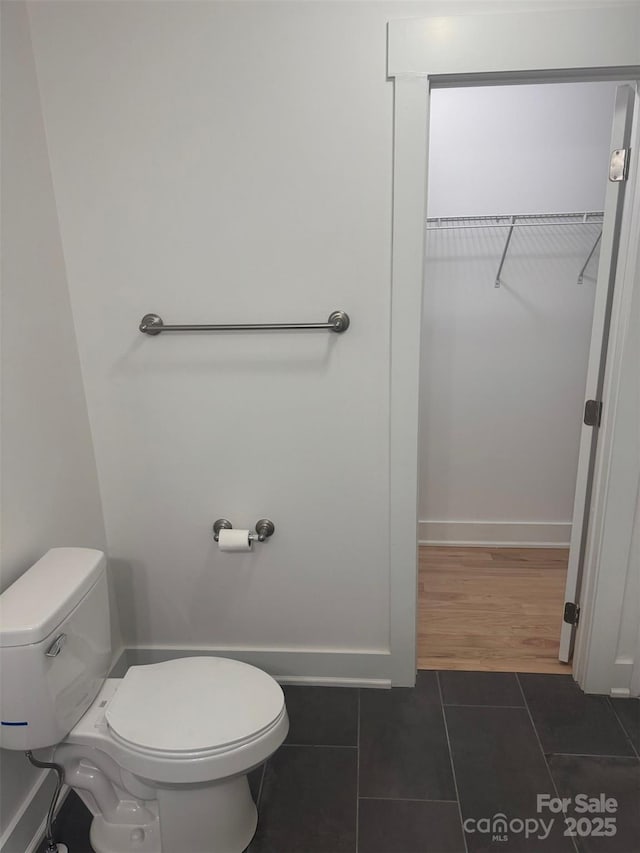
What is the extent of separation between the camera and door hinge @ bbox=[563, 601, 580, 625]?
73.5 inches

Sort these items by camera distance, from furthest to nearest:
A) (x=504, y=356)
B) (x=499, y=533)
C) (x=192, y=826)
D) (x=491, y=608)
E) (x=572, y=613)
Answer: (x=499, y=533), (x=504, y=356), (x=491, y=608), (x=572, y=613), (x=192, y=826)

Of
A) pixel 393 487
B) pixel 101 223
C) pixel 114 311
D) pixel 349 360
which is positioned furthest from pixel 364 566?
pixel 101 223

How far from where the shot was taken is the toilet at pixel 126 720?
118 centimetres

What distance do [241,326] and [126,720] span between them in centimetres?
102

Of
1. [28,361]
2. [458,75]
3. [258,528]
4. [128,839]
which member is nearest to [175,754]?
[128,839]

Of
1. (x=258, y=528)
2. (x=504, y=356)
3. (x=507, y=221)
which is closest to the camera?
(x=258, y=528)

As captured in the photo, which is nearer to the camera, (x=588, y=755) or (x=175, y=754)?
(x=175, y=754)

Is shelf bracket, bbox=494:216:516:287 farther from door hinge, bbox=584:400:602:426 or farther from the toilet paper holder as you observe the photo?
the toilet paper holder

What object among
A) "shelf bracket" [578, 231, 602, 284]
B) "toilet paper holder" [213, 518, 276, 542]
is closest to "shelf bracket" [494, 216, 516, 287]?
"shelf bracket" [578, 231, 602, 284]

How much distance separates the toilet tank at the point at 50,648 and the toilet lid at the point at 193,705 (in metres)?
0.11

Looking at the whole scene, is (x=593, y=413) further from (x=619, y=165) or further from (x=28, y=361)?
(x=28, y=361)

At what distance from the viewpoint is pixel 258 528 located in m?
1.71

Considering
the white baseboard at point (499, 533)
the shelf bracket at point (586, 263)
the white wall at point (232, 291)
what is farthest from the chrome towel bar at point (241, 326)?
the white baseboard at point (499, 533)

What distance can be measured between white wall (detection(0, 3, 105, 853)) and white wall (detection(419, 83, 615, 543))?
1557 millimetres
